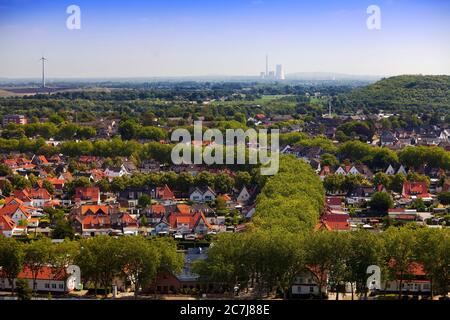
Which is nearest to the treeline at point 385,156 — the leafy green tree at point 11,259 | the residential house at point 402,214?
the residential house at point 402,214

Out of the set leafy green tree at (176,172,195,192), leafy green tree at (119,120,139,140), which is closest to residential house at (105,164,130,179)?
leafy green tree at (176,172,195,192)

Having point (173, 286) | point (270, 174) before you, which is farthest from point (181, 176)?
point (173, 286)

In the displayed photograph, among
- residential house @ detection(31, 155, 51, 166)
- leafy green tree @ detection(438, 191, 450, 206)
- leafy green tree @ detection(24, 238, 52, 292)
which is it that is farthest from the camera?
residential house @ detection(31, 155, 51, 166)

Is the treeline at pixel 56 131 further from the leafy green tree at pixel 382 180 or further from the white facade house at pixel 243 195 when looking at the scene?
the leafy green tree at pixel 382 180

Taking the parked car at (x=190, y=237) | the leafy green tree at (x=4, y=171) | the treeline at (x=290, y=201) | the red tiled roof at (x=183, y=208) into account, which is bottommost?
the parked car at (x=190, y=237)

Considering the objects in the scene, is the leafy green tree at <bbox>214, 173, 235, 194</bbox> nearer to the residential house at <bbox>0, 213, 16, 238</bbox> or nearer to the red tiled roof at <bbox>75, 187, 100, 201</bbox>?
the red tiled roof at <bbox>75, 187, 100, 201</bbox>

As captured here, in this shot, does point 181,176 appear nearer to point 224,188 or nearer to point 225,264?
point 224,188

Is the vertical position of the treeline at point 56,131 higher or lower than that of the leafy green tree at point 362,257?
higher
